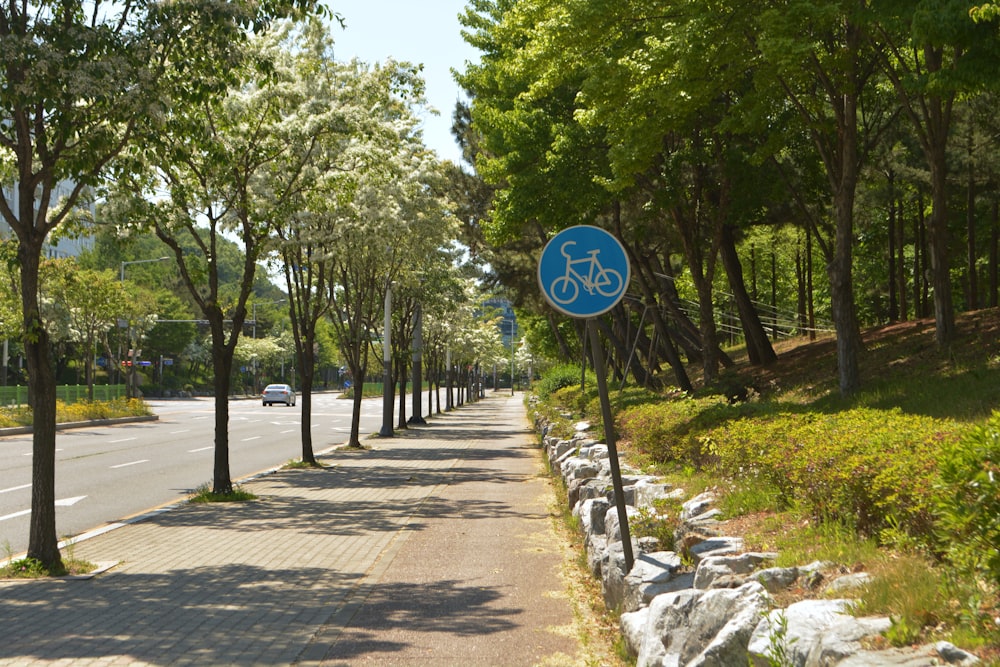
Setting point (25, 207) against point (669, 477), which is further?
point (669, 477)

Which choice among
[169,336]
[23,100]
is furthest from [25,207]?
[169,336]

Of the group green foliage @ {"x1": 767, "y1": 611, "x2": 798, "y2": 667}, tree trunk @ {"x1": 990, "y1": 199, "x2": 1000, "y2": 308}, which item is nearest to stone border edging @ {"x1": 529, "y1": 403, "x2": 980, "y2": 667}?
green foliage @ {"x1": 767, "y1": 611, "x2": 798, "y2": 667}

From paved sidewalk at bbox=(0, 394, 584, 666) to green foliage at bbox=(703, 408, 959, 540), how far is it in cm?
188

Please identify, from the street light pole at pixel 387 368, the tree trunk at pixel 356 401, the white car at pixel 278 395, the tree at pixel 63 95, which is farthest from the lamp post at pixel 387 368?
the white car at pixel 278 395

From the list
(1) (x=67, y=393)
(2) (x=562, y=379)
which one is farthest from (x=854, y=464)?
(1) (x=67, y=393)

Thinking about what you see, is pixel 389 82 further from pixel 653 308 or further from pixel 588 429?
pixel 653 308

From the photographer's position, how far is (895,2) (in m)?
12.6

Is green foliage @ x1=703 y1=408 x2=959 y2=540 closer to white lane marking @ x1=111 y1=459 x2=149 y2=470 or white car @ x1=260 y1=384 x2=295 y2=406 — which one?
white lane marking @ x1=111 y1=459 x2=149 y2=470

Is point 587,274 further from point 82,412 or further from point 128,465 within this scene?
point 82,412

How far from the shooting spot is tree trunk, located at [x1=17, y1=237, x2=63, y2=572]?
920cm

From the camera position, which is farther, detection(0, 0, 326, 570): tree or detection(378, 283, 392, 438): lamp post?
detection(378, 283, 392, 438): lamp post

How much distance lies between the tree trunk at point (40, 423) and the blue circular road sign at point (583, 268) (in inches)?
189

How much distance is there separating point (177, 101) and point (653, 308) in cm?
1847

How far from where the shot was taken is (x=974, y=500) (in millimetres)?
4145
